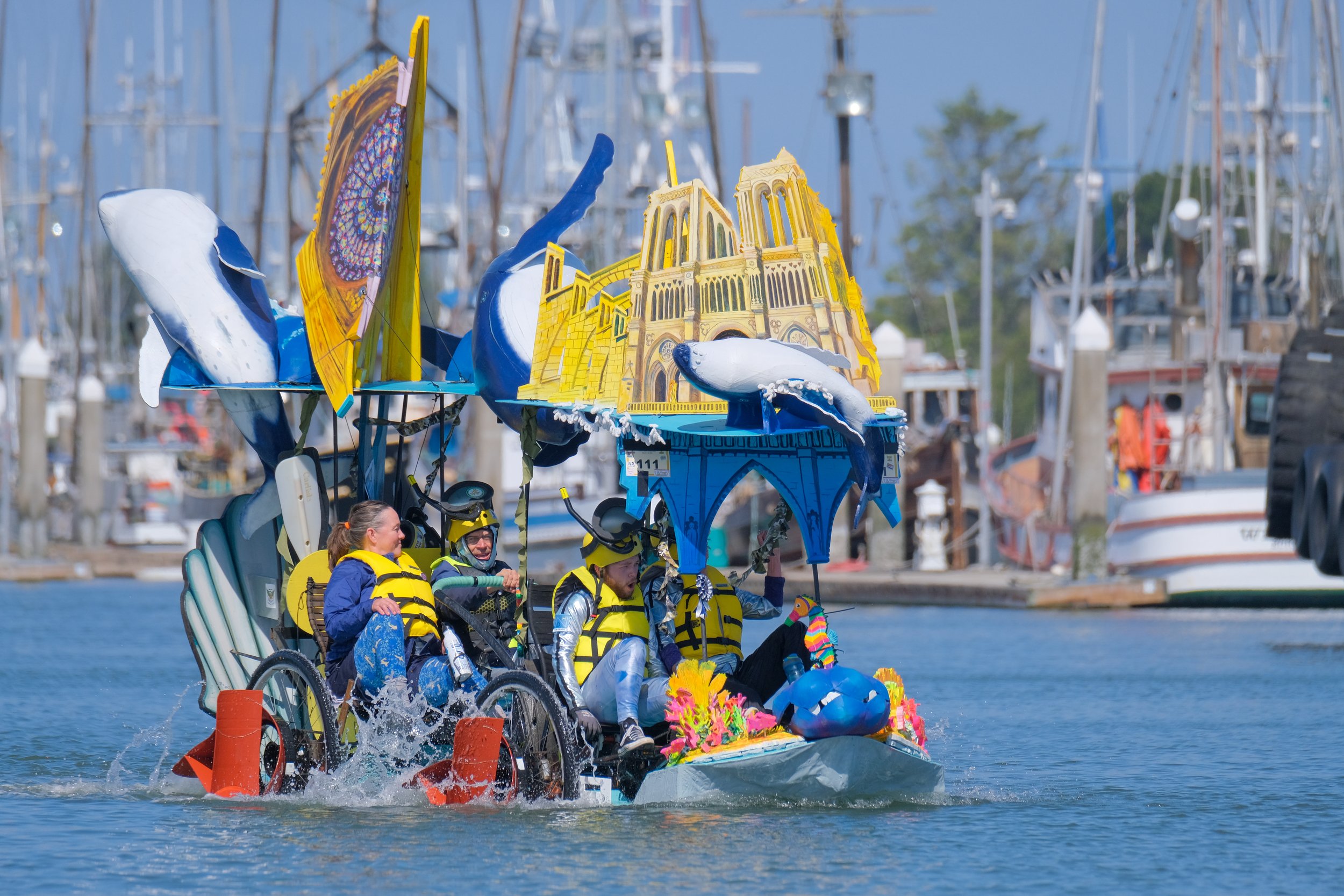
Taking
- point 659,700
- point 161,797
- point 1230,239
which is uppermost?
point 1230,239

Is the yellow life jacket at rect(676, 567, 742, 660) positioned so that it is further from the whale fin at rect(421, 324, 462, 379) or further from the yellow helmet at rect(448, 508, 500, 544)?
the whale fin at rect(421, 324, 462, 379)

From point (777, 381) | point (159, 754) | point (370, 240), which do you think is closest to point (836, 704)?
point (777, 381)

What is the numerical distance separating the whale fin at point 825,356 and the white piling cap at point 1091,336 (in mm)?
17610

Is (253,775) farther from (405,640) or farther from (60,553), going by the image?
(60,553)

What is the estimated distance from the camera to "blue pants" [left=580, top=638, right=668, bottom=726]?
34.0ft

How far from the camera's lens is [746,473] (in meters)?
10.7

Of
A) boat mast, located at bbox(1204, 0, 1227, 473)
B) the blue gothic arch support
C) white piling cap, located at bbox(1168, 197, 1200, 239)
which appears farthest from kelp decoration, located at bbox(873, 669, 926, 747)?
white piling cap, located at bbox(1168, 197, 1200, 239)

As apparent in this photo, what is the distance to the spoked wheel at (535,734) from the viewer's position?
10.3m

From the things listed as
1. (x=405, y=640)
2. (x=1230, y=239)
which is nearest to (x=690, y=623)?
(x=405, y=640)

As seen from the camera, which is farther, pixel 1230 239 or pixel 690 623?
pixel 1230 239

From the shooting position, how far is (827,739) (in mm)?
10250

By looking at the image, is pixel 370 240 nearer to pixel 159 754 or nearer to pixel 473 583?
pixel 473 583

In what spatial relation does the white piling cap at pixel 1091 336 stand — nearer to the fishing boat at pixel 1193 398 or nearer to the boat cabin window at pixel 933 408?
the fishing boat at pixel 1193 398

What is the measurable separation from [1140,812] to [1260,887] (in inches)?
81.3
